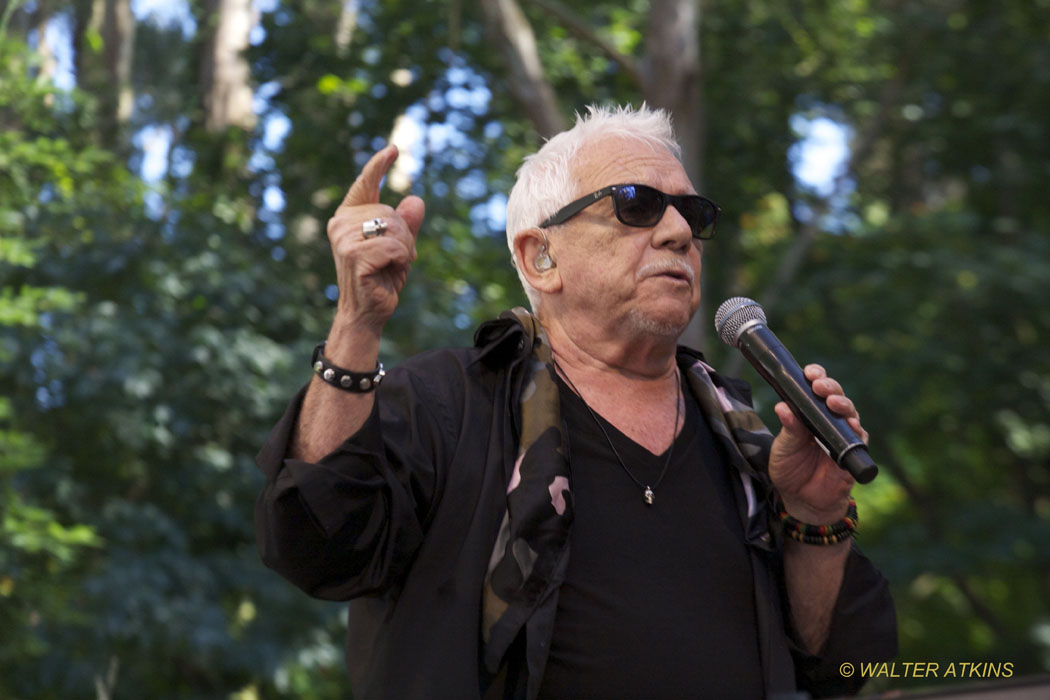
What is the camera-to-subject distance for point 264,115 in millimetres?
9148

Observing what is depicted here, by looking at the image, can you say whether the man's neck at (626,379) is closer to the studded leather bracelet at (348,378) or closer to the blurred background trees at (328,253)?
the studded leather bracelet at (348,378)

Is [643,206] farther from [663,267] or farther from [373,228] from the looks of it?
[373,228]

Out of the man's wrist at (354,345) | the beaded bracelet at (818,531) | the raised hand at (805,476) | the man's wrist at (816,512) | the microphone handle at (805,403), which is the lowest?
the beaded bracelet at (818,531)

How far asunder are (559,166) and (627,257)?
29 cm

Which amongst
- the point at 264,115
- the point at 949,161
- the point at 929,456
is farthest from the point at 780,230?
the point at 264,115

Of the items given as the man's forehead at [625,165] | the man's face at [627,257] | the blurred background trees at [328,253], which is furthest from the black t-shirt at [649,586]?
the blurred background trees at [328,253]

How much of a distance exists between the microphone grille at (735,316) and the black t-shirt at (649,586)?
0.27m

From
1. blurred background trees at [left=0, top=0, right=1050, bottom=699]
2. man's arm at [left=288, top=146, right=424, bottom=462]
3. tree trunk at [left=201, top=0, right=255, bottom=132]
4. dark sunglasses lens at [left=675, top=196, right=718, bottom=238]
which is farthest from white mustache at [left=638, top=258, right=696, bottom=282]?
tree trunk at [left=201, top=0, right=255, bottom=132]

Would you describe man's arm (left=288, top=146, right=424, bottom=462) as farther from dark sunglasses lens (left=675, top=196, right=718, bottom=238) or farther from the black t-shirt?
dark sunglasses lens (left=675, top=196, right=718, bottom=238)

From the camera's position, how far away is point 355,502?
1.94 meters

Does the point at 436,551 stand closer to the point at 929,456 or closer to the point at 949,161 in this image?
the point at 949,161

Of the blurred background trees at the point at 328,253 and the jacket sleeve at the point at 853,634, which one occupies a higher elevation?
the jacket sleeve at the point at 853,634

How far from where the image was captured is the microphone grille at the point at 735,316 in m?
2.35

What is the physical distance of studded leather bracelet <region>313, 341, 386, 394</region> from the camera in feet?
6.25
